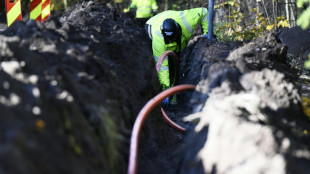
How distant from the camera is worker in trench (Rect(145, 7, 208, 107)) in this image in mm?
6715

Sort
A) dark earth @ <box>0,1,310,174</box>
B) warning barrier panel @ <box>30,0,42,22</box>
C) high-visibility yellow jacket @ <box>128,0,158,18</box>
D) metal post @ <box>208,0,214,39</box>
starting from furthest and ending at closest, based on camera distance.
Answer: high-visibility yellow jacket @ <box>128,0,158,18</box>
metal post @ <box>208,0,214,39</box>
warning barrier panel @ <box>30,0,42,22</box>
dark earth @ <box>0,1,310,174</box>

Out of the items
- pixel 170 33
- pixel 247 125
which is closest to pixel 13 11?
pixel 170 33

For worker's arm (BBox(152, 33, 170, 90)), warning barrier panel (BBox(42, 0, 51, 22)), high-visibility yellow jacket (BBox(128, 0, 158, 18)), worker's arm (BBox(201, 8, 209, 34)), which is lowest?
worker's arm (BBox(152, 33, 170, 90))

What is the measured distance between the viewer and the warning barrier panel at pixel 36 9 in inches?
255

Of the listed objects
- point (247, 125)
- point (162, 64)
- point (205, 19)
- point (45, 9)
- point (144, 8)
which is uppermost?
point (45, 9)

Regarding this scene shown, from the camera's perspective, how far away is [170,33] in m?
6.66

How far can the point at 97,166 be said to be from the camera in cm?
228

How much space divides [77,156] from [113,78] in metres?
1.47

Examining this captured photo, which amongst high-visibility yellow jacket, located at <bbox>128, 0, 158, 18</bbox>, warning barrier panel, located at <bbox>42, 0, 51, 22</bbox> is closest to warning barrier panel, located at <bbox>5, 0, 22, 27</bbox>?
warning barrier panel, located at <bbox>42, 0, 51, 22</bbox>

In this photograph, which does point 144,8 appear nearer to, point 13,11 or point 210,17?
point 210,17

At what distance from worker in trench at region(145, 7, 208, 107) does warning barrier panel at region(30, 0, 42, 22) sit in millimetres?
1940

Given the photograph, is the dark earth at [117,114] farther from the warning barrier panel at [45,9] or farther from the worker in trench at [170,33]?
the warning barrier panel at [45,9]

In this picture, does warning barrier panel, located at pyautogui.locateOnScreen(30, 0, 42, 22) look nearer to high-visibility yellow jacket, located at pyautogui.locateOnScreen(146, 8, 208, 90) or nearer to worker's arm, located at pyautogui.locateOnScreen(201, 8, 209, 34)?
high-visibility yellow jacket, located at pyautogui.locateOnScreen(146, 8, 208, 90)

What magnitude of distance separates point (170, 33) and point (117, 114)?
375 cm
